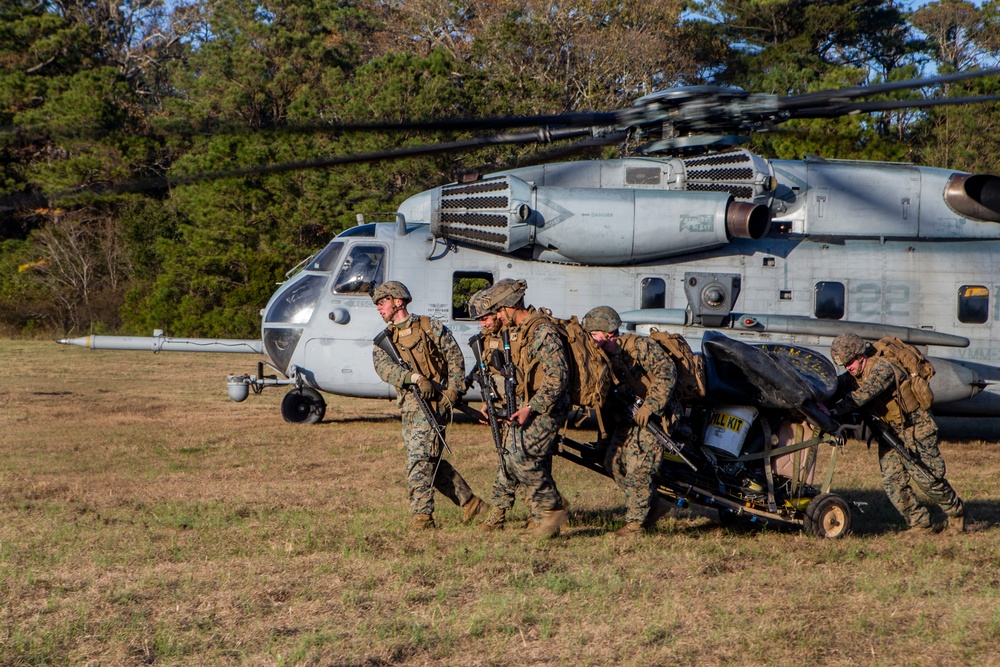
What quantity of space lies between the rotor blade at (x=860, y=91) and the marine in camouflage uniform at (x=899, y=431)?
5.56ft

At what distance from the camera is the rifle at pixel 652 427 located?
6.77m

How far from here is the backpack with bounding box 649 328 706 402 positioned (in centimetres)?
712

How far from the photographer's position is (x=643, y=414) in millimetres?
6797

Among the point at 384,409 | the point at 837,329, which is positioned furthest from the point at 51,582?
the point at 384,409

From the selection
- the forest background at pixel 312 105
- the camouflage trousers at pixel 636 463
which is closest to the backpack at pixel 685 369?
the camouflage trousers at pixel 636 463

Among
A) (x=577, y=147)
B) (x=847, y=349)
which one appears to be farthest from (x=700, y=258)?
(x=847, y=349)

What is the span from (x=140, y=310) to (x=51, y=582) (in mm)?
23251

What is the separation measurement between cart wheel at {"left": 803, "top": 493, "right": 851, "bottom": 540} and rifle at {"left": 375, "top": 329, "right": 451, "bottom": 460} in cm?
252

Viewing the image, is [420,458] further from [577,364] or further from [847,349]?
[847,349]

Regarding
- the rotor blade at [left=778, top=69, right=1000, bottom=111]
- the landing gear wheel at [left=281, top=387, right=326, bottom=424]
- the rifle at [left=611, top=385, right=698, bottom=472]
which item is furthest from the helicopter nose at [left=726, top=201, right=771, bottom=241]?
the landing gear wheel at [left=281, top=387, right=326, bottom=424]

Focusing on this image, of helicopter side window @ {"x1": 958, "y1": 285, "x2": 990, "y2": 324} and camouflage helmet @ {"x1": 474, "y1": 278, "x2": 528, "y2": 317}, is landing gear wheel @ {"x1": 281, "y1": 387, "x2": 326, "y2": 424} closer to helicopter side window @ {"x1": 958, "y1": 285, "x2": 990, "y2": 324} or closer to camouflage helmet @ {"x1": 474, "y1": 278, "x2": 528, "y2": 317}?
camouflage helmet @ {"x1": 474, "y1": 278, "x2": 528, "y2": 317}

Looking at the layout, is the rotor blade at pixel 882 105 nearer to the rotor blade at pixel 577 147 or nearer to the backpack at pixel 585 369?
the rotor blade at pixel 577 147

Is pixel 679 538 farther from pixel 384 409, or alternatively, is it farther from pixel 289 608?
pixel 384 409

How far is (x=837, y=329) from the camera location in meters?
11.0
